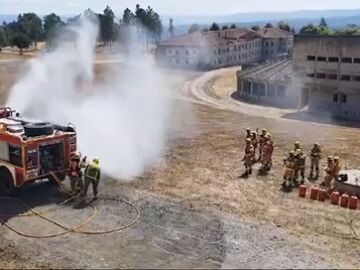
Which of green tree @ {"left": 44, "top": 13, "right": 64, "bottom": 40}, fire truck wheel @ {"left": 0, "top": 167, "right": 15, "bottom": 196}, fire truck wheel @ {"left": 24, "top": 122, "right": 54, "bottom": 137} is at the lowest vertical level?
fire truck wheel @ {"left": 0, "top": 167, "right": 15, "bottom": 196}

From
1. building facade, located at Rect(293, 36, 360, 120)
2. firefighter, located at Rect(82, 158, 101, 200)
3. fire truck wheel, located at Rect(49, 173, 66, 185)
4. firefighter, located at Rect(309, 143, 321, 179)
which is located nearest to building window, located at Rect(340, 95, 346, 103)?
building facade, located at Rect(293, 36, 360, 120)

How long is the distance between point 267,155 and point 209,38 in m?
54.6

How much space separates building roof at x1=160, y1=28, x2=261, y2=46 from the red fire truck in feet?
178

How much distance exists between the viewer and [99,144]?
2184cm

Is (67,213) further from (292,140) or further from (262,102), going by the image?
(262,102)

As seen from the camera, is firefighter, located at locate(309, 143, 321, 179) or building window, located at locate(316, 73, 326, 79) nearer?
Result: firefighter, located at locate(309, 143, 321, 179)

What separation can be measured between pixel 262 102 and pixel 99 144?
24.3 meters

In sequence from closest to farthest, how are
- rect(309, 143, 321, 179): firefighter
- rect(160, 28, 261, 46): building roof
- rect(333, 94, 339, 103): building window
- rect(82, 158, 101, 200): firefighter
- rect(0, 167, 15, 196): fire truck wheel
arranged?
rect(82, 158, 101, 200): firefighter, rect(0, 167, 15, 196): fire truck wheel, rect(309, 143, 321, 179): firefighter, rect(333, 94, 339, 103): building window, rect(160, 28, 261, 46): building roof

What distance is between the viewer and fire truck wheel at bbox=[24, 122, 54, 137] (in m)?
15.8

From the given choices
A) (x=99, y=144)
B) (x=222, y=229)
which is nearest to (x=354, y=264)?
(x=222, y=229)

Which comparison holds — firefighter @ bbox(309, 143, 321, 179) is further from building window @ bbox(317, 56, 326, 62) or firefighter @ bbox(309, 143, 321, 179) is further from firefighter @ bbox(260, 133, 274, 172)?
building window @ bbox(317, 56, 326, 62)

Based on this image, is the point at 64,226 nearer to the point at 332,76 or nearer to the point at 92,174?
the point at 92,174

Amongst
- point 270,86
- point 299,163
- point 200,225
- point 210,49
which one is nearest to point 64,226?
point 200,225

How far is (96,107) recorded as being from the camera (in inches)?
1152
